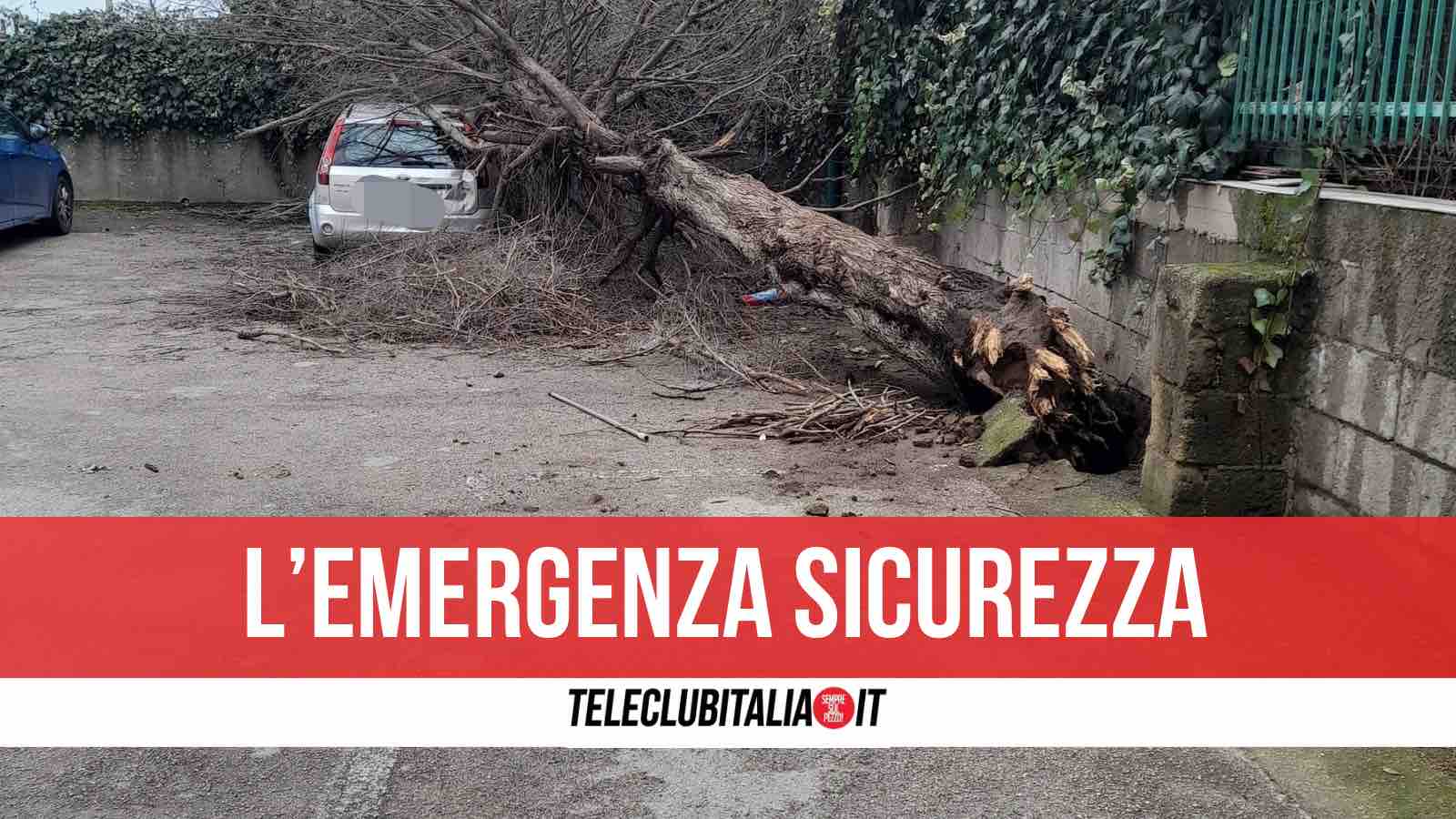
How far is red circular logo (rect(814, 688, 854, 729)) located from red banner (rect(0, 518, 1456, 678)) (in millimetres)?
126

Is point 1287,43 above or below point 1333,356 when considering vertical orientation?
above

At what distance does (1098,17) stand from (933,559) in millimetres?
3441

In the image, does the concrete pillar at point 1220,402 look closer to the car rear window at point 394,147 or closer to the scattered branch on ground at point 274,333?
the scattered branch on ground at point 274,333

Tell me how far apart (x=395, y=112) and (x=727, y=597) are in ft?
26.1

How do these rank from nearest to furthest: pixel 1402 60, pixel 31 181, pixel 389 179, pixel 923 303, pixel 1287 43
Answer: pixel 1402 60 → pixel 1287 43 → pixel 923 303 → pixel 389 179 → pixel 31 181

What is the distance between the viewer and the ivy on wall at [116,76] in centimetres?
1886

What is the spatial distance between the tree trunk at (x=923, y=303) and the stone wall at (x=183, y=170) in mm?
11554

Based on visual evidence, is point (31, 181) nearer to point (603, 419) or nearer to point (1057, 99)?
point (603, 419)

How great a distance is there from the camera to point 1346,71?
16.7 feet

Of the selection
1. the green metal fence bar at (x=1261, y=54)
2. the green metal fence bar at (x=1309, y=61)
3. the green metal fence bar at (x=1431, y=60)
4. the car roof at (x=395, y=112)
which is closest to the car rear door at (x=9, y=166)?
the car roof at (x=395, y=112)

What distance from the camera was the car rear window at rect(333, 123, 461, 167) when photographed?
11.1 metres

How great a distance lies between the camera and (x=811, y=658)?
155 inches

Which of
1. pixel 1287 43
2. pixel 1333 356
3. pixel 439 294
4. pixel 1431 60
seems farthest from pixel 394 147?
pixel 1431 60

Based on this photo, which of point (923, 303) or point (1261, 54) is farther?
point (923, 303)
